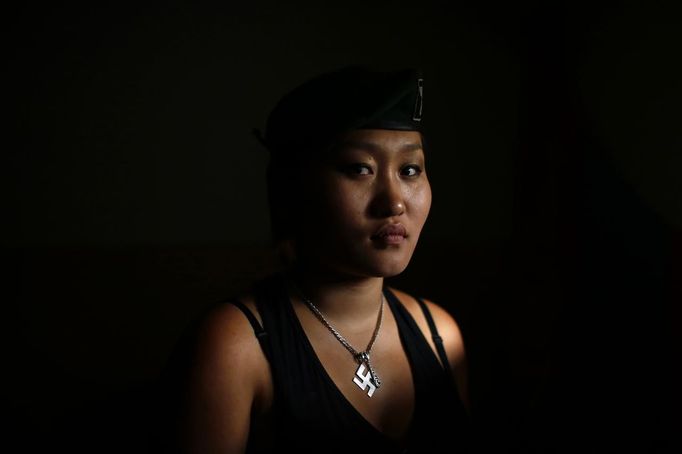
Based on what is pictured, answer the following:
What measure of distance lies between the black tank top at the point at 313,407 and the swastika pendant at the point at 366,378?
5 cm

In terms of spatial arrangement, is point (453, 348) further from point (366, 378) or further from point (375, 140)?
point (375, 140)

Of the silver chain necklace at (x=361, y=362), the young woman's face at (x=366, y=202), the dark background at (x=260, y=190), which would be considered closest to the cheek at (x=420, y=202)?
the young woman's face at (x=366, y=202)

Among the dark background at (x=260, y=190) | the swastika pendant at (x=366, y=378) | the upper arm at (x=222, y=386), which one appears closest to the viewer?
the upper arm at (x=222, y=386)

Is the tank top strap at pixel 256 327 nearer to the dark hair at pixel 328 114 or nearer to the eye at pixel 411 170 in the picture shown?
the dark hair at pixel 328 114

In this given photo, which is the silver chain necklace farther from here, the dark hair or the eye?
the eye

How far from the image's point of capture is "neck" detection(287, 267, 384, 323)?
1.00 m

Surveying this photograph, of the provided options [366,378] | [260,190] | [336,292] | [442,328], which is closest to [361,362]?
[366,378]

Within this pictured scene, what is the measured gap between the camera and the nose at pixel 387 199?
34.8 inches

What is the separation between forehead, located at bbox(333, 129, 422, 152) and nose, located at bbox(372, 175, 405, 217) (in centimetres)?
5

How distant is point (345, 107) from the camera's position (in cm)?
89

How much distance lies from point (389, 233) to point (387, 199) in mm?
56

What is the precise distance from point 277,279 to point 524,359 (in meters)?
1.15

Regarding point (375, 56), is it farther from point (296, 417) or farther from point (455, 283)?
point (296, 417)

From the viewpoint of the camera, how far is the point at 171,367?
93 cm
